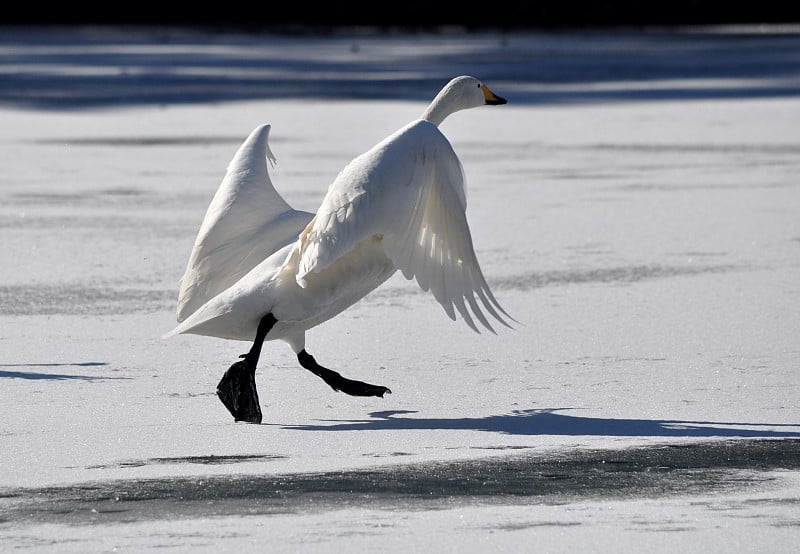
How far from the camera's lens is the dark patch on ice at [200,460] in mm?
4293

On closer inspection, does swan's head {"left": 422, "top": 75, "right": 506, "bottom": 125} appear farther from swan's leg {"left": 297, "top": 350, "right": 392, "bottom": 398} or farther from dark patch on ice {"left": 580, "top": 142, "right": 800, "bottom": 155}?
dark patch on ice {"left": 580, "top": 142, "right": 800, "bottom": 155}

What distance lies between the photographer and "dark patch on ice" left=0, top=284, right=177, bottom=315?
6.73m

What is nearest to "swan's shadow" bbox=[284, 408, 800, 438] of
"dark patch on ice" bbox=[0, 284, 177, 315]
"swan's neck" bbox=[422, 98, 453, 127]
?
"swan's neck" bbox=[422, 98, 453, 127]

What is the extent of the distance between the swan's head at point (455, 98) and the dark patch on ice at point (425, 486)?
1.48m

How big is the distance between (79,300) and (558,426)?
2.85 meters

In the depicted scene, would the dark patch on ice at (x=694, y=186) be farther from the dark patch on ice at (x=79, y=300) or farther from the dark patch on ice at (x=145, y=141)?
the dark patch on ice at (x=145, y=141)

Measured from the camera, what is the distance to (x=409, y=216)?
15.8ft

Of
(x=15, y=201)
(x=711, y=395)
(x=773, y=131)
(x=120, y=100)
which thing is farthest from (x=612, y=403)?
(x=120, y=100)

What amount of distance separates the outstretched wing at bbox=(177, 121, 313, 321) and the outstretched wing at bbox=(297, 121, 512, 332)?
45 centimetres

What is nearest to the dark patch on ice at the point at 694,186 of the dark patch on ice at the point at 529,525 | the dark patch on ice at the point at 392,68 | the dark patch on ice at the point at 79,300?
the dark patch on ice at the point at 79,300

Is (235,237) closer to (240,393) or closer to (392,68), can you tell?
(240,393)

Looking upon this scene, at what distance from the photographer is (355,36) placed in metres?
49.6

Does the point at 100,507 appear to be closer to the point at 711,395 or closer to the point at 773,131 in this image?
the point at 711,395

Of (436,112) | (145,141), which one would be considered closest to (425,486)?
(436,112)
